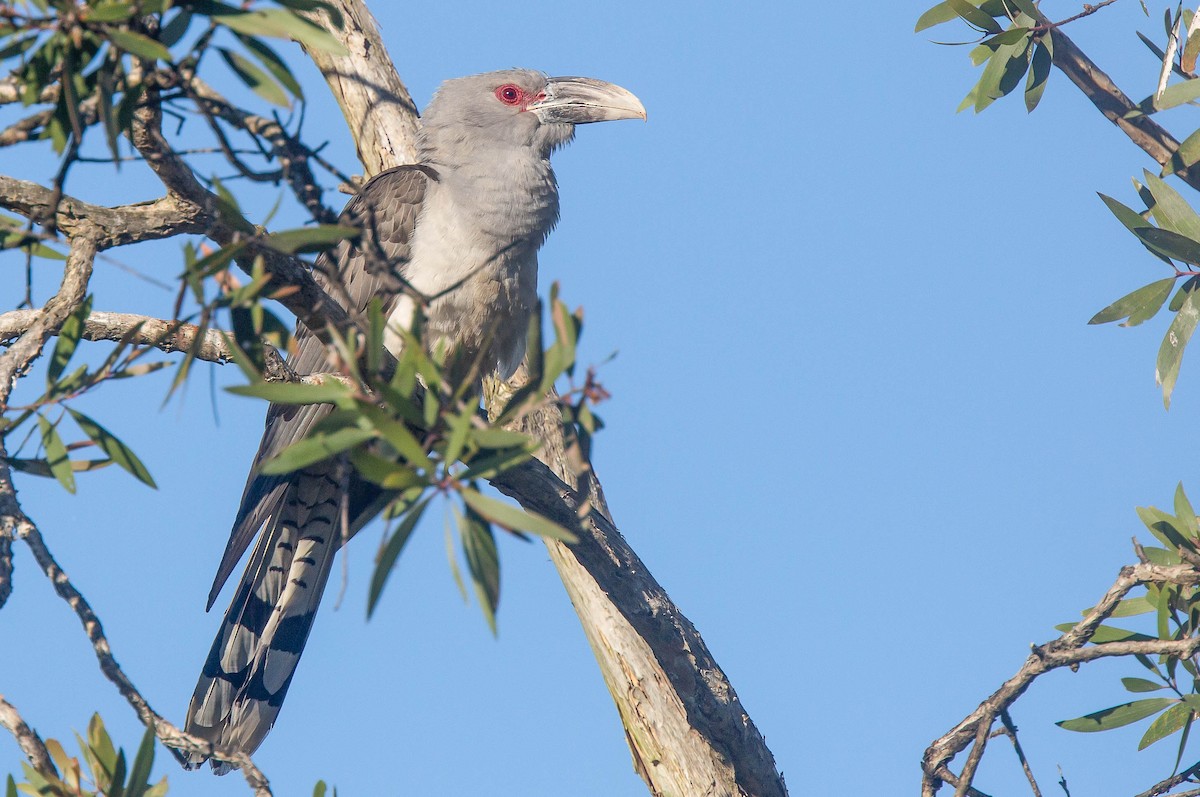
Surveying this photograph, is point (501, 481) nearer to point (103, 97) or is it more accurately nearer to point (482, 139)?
point (482, 139)

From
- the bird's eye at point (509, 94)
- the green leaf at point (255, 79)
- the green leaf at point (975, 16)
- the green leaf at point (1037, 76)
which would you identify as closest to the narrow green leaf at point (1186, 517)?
the green leaf at point (1037, 76)

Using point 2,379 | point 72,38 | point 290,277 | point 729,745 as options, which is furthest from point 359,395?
point 729,745

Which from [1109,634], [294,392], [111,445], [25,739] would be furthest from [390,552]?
[1109,634]

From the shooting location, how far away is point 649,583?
427 centimetres

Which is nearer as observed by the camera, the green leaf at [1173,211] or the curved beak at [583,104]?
the green leaf at [1173,211]

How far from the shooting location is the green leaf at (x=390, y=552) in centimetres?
157

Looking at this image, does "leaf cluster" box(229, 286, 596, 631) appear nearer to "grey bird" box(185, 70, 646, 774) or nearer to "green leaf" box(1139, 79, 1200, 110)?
"grey bird" box(185, 70, 646, 774)

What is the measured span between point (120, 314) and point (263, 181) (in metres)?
1.84

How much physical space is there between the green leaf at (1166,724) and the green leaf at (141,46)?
3116 mm

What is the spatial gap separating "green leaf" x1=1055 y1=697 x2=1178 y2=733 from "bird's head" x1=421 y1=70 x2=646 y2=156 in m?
3.30

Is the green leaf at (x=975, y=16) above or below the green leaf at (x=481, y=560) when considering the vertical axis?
above

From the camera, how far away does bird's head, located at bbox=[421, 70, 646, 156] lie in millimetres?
5238

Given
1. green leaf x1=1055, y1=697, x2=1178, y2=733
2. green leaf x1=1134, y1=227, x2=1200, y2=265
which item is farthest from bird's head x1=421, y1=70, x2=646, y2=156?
green leaf x1=1055, y1=697, x2=1178, y2=733

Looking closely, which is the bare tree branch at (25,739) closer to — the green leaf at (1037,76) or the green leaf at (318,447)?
the green leaf at (318,447)
